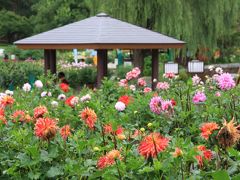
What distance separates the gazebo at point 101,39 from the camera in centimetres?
1027

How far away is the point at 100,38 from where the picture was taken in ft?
33.5

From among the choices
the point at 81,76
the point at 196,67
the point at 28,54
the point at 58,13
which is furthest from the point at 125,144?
the point at 58,13

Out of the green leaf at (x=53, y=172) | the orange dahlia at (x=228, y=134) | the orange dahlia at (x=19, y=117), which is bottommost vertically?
the green leaf at (x=53, y=172)

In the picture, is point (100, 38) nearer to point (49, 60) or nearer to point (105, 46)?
point (105, 46)

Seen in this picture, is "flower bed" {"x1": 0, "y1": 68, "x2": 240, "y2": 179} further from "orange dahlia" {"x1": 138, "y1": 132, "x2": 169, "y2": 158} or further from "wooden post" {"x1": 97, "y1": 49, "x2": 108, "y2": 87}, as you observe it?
"wooden post" {"x1": 97, "y1": 49, "x2": 108, "y2": 87}

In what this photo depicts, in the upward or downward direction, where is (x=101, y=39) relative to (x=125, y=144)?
upward

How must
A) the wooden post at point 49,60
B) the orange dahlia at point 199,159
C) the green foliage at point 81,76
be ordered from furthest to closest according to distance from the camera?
the green foliage at point 81,76
the wooden post at point 49,60
the orange dahlia at point 199,159

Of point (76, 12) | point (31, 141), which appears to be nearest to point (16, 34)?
point (76, 12)

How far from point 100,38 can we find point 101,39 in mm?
43

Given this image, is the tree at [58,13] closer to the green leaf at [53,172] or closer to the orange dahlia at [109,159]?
the green leaf at [53,172]

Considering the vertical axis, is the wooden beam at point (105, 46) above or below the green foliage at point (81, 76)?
above

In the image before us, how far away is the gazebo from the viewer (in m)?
10.3

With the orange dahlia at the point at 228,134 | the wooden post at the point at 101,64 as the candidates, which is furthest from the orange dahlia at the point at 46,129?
the wooden post at the point at 101,64

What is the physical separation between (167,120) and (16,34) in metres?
38.9
